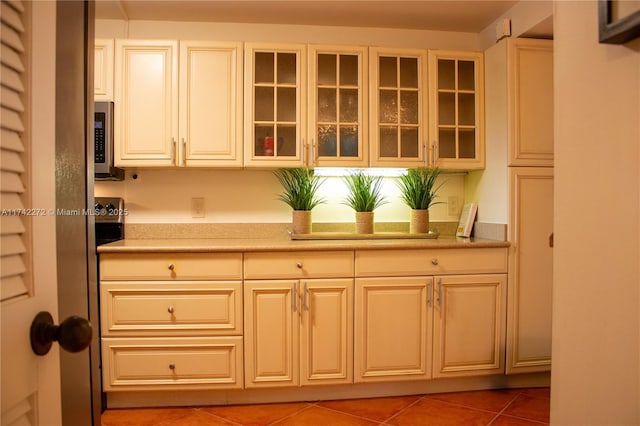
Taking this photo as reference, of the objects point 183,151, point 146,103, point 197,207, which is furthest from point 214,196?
point 146,103

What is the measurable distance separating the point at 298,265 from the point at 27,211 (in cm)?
166

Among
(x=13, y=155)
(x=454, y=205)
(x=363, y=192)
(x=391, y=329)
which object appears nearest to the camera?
(x=13, y=155)

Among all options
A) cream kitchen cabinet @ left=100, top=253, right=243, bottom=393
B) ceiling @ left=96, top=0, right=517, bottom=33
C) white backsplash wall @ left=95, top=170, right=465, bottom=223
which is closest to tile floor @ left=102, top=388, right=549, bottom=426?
cream kitchen cabinet @ left=100, top=253, right=243, bottom=393

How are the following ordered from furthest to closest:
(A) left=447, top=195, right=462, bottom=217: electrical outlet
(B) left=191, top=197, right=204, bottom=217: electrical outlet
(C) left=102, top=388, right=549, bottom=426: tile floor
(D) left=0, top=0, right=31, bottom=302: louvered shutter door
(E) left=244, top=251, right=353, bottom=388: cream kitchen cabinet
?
(A) left=447, top=195, right=462, bottom=217: electrical outlet, (B) left=191, top=197, right=204, bottom=217: electrical outlet, (E) left=244, top=251, right=353, bottom=388: cream kitchen cabinet, (C) left=102, top=388, right=549, bottom=426: tile floor, (D) left=0, top=0, right=31, bottom=302: louvered shutter door

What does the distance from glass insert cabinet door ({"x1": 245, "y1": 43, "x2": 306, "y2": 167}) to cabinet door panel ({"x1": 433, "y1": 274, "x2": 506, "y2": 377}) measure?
3.84 ft

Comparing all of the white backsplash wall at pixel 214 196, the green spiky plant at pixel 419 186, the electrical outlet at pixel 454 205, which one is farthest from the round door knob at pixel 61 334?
the electrical outlet at pixel 454 205

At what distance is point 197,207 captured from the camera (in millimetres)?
2637

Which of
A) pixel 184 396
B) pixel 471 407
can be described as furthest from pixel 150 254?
pixel 471 407

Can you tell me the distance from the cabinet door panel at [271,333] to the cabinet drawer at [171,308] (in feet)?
0.24

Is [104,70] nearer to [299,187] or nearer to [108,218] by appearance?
[108,218]

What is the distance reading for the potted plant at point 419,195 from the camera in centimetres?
261

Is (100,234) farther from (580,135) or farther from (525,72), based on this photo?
(525,72)

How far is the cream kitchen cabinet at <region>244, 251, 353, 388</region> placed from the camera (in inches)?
83.6

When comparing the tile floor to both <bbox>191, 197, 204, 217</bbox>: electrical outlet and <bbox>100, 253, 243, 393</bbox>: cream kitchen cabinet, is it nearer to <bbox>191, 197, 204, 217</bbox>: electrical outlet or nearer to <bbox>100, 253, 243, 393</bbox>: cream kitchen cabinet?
<bbox>100, 253, 243, 393</bbox>: cream kitchen cabinet
